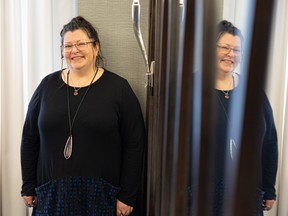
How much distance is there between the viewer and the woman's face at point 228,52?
10.7 inches

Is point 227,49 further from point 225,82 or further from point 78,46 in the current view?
point 78,46

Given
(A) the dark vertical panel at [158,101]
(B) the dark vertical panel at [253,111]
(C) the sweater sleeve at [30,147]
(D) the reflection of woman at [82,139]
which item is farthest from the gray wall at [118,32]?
(B) the dark vertical panel at [253,111]

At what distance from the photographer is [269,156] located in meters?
0.26

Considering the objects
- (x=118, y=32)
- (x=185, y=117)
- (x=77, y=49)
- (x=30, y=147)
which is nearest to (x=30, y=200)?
(x=30, y=147)

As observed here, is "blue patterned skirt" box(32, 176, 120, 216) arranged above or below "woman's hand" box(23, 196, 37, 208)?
above

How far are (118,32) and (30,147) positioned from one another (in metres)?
0.72

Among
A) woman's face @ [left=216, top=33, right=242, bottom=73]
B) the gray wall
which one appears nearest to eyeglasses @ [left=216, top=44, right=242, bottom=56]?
woman's face @ [left=216, top=33, right=242, bottom=73]

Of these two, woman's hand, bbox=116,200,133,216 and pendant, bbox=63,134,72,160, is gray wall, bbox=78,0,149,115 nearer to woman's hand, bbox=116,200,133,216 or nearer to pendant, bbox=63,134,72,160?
pendant, bbox=63,134,72,160

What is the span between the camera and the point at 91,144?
1324mm

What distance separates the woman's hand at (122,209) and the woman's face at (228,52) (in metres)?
1.22

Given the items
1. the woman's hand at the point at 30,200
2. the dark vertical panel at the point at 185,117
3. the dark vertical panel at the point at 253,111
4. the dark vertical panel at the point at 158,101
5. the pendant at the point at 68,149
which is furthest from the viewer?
the woman's hand at the point at 30,200

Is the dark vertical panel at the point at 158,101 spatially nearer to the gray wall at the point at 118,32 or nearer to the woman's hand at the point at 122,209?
the gray wall at the point at 118,32

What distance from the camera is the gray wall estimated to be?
4.82 feet

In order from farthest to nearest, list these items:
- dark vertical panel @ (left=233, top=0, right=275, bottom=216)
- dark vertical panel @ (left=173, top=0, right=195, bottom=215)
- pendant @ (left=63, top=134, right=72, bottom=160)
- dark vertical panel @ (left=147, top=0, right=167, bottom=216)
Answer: pendant @ (left=63, top=134, right=72, bottom=160) < dark vertical panel @ (left=147, top=0, right=167, bottom=216) < dark vertical panel @ (left=173, top=0, right=195, bottom=215) < dark vertical panel @ (left=233, top=0, right=275, bottom=216)
